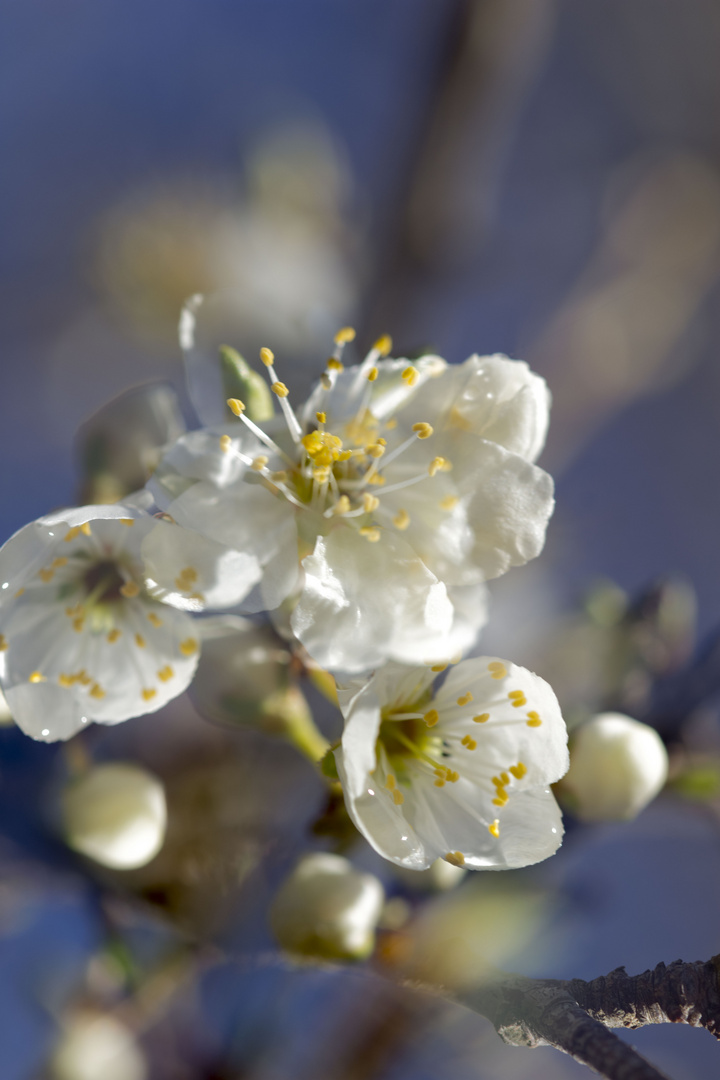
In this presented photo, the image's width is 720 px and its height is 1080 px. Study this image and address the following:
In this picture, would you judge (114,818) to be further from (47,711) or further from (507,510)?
(507,510)

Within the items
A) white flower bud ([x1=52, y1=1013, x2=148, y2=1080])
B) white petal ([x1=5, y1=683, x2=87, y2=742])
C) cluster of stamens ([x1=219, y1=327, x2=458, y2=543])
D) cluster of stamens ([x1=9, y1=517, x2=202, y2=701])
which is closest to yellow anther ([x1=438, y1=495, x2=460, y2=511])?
cluster of stamens ([x1=219, y1=327, x2=458, y2=543])

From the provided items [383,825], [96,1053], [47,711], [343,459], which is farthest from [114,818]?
[96,1053]

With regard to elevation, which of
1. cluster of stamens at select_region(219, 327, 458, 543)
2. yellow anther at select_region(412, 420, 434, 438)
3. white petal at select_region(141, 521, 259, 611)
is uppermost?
yellow anther at select_region(412, 420, 434, 438)

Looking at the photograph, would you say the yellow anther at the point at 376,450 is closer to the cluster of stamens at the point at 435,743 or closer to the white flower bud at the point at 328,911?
the cluster of stamens at the point at 435,743

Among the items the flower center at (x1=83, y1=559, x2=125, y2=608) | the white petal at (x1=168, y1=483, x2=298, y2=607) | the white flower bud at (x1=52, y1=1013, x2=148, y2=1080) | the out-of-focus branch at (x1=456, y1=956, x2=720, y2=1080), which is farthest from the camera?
the white flower bud at (x1=52, y1=1013, x2=148, y2=1080)

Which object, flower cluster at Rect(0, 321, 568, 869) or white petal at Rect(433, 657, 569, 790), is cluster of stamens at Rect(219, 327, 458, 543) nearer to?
flower cluster at Rect(0, 321, 568, 869)

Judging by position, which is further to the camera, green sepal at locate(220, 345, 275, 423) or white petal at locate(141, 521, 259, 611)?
green sepal at locate(220, 345, 275, 423)
